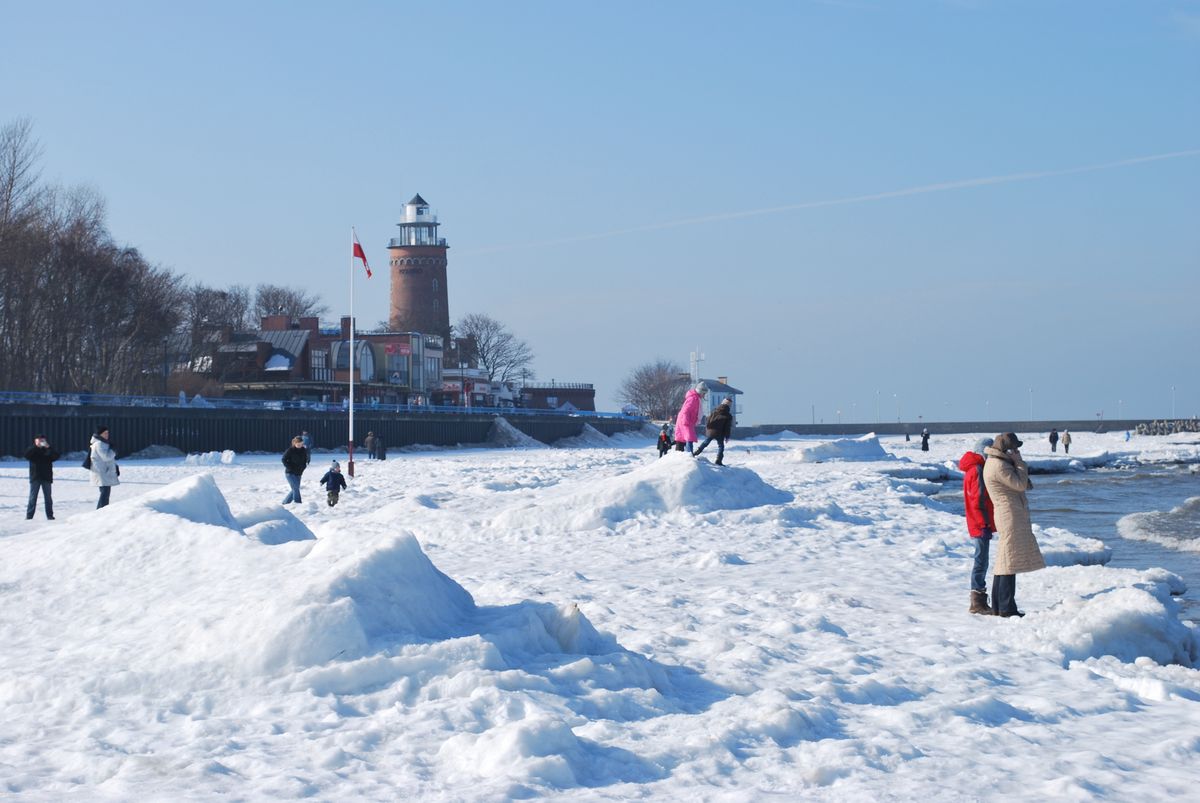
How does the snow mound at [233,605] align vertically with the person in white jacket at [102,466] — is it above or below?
below

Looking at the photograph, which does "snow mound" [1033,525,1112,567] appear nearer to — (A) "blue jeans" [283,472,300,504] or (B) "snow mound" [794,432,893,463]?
(A) "blue jeans" [283,472,300,504]

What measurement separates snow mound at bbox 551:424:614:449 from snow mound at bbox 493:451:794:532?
221 feet

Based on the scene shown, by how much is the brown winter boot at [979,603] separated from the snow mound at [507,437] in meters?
69.6

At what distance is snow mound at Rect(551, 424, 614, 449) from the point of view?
90.1 m

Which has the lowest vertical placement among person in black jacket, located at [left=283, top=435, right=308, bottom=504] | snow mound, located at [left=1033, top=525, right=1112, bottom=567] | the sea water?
the sea water

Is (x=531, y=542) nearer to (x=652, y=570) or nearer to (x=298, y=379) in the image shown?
(x=652, y=570)

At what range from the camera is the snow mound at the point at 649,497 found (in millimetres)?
18578

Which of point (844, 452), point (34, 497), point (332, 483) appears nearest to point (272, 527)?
point (34, 497)

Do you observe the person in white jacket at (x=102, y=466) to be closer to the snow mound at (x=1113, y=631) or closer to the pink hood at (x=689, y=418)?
the pink hood at (x=689, y=418)

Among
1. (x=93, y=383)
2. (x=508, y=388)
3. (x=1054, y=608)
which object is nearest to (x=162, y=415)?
(x=93, y=383)

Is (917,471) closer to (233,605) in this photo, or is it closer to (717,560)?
(717,560)

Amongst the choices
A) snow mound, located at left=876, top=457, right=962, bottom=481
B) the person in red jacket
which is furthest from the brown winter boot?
snow mound, located at left=876, top=457, right=962, bottom=481

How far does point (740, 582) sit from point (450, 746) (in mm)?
7389

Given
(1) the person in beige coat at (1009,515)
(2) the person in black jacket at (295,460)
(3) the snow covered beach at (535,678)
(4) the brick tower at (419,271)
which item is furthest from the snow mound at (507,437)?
(1) the person in beige coat at (1009,515)
